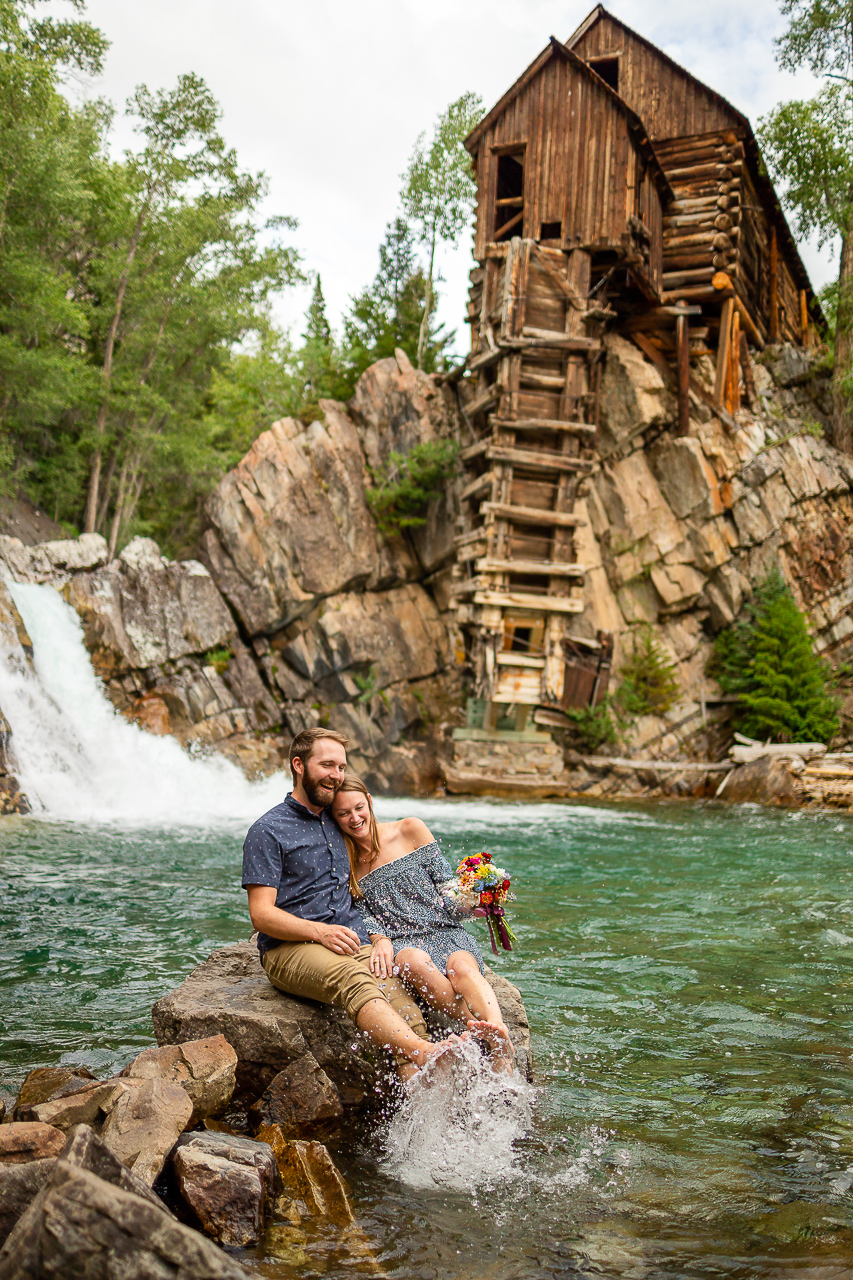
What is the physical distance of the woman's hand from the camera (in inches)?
182

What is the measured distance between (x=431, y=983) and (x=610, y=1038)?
67.6 inches

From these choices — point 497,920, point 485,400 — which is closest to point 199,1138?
point 497,920

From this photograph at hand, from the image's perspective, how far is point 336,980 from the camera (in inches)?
175

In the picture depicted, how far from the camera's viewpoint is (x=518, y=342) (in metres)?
21.0

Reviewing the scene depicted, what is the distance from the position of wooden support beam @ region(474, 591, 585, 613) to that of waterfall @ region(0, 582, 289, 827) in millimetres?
6410

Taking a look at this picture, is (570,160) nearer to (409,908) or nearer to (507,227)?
(507,227)

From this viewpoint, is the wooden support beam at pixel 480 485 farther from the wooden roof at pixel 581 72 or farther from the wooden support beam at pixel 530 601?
the wooden roof at pixel 581 72

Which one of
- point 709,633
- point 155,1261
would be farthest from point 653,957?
point 709,633

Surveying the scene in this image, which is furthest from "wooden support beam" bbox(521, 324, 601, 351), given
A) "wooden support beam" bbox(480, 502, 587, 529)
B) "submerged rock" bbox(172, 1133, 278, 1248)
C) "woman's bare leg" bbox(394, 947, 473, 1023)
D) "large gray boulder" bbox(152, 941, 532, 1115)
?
"submerged rock" bbox(172, 1133, 278, 1248)

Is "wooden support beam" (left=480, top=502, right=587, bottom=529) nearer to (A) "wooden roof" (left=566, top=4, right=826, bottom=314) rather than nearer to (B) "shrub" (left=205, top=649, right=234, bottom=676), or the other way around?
(B) "shrub" (left=205, top=649, right=234, bottom=676)

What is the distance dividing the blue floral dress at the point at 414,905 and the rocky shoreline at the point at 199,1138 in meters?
0.43

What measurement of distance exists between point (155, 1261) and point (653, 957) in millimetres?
5891

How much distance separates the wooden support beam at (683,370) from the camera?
24.1 meters

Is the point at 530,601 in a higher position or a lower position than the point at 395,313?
lower
